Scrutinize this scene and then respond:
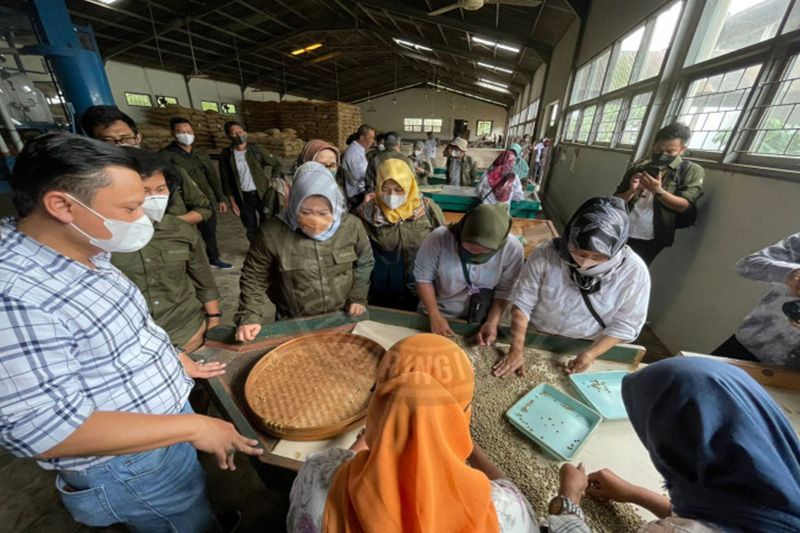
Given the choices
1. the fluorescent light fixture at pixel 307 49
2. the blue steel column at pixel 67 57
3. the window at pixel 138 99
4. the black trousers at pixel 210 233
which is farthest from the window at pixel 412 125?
the blue steel column at pixel 67 57

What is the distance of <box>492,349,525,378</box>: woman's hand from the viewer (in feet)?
4.02

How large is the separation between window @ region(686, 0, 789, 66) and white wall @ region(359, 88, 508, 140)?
19.8 meters

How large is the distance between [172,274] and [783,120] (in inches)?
145

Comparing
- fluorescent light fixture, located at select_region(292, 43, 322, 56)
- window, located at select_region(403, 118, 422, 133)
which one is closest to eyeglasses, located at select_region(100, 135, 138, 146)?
fluorescent light fixture, located at select_region(292, 43, 322, 56)

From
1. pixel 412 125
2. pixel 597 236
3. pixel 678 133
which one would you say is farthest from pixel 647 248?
pixel 412 125

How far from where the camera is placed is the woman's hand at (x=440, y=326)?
4.71 feet

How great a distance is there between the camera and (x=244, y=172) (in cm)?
380

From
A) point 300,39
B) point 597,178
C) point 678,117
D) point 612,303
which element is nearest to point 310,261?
point 612,303

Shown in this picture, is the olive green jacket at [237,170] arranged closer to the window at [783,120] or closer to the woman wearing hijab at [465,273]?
the woman wearing hijab at [465,273]

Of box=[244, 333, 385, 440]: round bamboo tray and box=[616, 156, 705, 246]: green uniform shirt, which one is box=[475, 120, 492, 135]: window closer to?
box=[616, 156, 705, 246]: green uniform shirt

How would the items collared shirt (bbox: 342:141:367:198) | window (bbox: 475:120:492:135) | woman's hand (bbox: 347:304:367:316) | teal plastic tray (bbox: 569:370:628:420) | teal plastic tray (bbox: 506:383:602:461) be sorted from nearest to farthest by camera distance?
teal plastic tray (bbox: 506:383:602:461)
teal plastic tray (bbox: 569:370:628:420)
woman's hand (bbox: 347:304:367:316)
collared shirt (bbox: 342:141:367:198)
window (bbox: 475:120:492:135)

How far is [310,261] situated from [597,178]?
479 cm

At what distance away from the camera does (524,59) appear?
10016mm

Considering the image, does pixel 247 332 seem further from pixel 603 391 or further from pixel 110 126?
pixel 110 126
